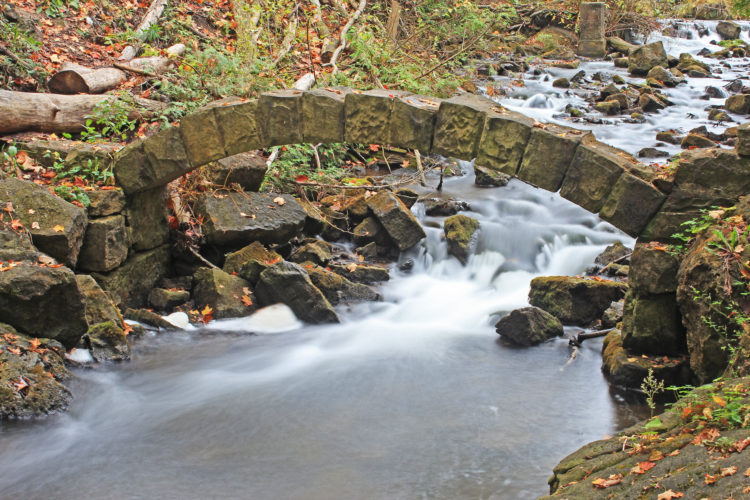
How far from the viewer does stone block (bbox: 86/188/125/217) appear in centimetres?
639

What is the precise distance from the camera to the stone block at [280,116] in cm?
602

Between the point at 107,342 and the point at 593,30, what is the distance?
1834cm

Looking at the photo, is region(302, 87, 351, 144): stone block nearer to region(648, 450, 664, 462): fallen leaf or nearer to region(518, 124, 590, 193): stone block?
region(518, 124, 590, 193): stone block

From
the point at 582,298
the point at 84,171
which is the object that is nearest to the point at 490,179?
the point at 582,298

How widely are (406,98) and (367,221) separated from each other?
145 inches

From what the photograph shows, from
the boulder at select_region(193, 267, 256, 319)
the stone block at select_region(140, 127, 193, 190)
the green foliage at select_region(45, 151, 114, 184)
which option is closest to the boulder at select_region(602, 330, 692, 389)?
the boulder at select_region(193, 267, 256, 319)

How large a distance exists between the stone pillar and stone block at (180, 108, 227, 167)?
1653 centimetres

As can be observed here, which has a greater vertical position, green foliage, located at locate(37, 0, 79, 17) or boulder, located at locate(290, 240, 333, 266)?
green foliage, located at locate(37, 0, 79, 17)

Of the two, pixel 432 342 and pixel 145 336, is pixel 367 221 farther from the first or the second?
pixel 145 336

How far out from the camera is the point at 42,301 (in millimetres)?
5117

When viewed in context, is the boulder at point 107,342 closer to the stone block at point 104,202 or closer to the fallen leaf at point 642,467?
the stone block at point 104,202

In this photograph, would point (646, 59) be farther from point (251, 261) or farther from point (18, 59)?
point (18, 59)

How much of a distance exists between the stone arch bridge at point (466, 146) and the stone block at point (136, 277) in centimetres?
88

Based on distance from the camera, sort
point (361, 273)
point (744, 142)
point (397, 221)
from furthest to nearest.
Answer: point (397, 221) < point (361, 273) < point (744, 142)
